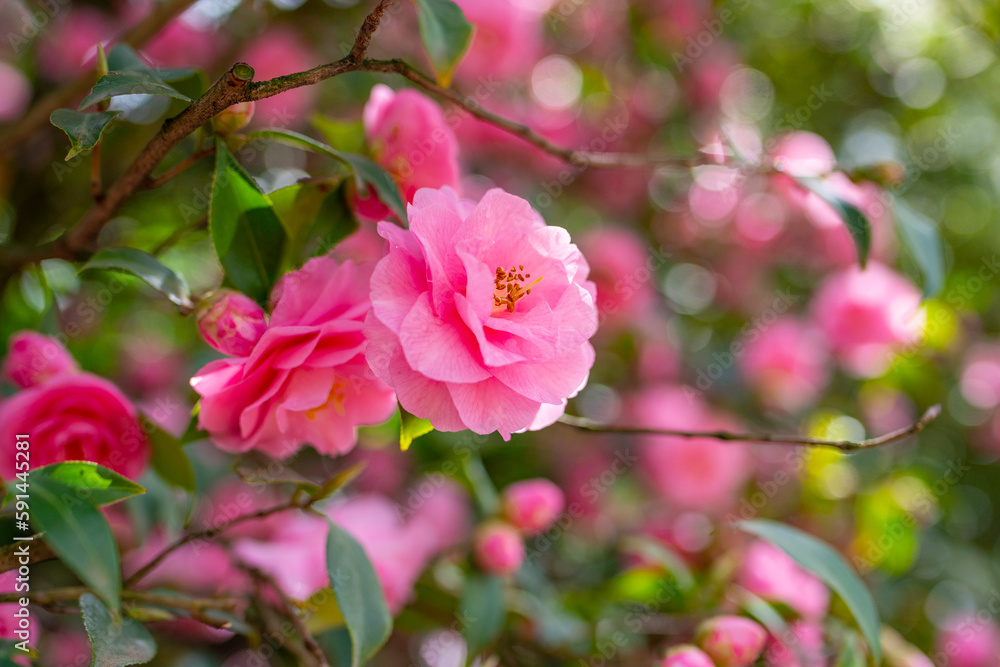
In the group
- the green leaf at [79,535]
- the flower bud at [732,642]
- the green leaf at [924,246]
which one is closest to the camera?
the green leaf at [79,535]

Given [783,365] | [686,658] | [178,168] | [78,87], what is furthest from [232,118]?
[783,365]

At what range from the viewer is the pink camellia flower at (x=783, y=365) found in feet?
5.16

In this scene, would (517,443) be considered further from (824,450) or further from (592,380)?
(824,450)

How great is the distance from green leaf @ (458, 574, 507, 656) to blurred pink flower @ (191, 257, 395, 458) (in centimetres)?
37

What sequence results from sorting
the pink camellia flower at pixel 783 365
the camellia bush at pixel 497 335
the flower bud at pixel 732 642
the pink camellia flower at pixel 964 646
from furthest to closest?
1. the pink camellia flower at pixel 783 365
2. the pink camellia flower at pixel 964 646
3. the flower bud at pixel 732 642
4. the camellia bush at pixel 497 335

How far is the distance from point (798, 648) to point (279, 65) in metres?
1.32

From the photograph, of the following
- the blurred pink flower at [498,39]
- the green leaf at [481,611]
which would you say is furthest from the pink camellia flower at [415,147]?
the blurred pink flower at [498,39]

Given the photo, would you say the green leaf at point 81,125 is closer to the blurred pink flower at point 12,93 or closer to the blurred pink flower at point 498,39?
the blurred pink flower at point 498,39

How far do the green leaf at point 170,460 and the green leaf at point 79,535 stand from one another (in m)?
0.19

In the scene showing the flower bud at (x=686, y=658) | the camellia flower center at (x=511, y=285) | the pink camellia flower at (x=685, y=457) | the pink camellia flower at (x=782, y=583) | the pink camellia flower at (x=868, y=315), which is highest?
the camellia flower center at (x=511, y=285)

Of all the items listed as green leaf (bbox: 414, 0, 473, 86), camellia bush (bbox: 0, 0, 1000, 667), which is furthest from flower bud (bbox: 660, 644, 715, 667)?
green leaf (bbox: 414, 0, 473, 86)

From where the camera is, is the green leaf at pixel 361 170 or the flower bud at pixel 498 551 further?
the flower bud at pixel 498 551

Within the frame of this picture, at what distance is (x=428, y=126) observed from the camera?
0.64 meters

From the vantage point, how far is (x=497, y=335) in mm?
474
